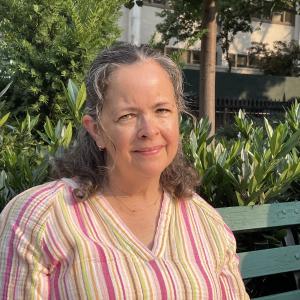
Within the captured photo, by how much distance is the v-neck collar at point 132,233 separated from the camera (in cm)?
165

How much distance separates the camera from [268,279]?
280cm

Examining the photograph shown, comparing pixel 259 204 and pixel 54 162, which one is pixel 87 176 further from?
pixel 259 204

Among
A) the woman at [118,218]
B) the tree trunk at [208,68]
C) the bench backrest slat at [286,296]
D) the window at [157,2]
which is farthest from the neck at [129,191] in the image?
the window at [157,2]

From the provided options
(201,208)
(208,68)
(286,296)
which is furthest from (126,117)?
(208,68)

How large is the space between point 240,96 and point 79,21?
37.9ft

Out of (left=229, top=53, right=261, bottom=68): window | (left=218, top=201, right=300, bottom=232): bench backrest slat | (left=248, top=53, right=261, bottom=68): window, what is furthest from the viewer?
(left=229, top=53, right=261, bottom=68): window

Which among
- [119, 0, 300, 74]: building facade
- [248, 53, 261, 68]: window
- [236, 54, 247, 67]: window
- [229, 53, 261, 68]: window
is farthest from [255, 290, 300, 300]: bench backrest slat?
[236, 54, 247, 67]: window

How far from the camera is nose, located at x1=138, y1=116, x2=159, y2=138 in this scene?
5.34ft

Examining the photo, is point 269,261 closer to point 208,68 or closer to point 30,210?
point 30,210

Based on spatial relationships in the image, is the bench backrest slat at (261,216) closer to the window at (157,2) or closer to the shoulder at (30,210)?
the shoulder at (30,210)

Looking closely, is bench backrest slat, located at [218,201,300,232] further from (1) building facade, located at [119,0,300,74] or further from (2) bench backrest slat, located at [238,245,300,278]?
(1) building facade, located at [119,0,300,74]

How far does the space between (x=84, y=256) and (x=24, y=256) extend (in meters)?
0.18

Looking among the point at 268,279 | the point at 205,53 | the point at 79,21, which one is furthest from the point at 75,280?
the point at 205,53

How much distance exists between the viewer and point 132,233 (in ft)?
5.57
